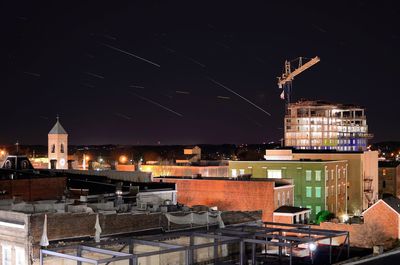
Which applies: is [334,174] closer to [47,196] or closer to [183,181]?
[183,181]

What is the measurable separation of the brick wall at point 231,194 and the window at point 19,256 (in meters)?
41.8

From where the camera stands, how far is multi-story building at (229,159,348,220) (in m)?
78.0

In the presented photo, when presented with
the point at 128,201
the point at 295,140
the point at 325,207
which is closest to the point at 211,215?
the point at 128,201

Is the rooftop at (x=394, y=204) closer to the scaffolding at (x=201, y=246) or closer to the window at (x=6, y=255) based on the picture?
the scaffolding at (x=201, y=246)

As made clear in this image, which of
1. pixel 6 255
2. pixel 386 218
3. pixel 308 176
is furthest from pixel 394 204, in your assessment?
pixel 6 255

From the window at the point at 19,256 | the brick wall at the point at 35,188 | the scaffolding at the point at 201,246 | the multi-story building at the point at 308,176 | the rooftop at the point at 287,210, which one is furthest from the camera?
the multi-story building at the point at 308,176

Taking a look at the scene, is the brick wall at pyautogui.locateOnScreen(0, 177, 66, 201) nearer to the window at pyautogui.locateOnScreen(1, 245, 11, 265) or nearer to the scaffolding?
the window at pyautogui.locateOnScreen(1, 245, 11, 265)

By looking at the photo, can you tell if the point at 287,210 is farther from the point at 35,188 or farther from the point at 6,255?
the point at 6,255

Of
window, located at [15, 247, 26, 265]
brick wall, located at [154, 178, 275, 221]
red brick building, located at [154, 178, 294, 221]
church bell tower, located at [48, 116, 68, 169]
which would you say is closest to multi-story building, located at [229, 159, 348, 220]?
red brick building, located at [154, 178, 294, 221]

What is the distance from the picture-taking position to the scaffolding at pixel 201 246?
2328 centimetres

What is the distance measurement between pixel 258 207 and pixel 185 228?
1385 inches

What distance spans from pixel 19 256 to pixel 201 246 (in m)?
8.17

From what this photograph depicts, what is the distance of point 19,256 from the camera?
2606 centimetres

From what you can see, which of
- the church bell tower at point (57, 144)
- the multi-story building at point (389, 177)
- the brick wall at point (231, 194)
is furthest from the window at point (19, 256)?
the multi-story building at point (389, 177)
